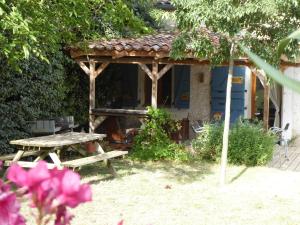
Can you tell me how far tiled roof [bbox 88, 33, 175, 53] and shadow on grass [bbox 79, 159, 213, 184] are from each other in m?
2.40

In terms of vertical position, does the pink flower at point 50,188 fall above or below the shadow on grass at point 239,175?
above

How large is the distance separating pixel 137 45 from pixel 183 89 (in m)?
3.60

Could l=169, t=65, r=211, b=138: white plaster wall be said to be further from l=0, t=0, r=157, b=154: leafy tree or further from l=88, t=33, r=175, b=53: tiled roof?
l=88, t=33, r=175, b=53: tiled roof

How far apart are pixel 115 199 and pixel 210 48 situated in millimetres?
2894

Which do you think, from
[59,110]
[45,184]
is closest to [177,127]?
[59,110]

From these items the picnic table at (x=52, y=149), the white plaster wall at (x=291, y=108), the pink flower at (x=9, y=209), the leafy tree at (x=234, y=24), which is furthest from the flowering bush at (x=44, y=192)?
the white plaster wall at (x=291, y=108)

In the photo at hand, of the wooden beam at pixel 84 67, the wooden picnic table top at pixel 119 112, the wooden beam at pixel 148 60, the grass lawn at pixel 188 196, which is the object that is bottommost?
the grass lawn at pixel 188 196

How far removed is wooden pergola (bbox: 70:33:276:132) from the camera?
34.4ft

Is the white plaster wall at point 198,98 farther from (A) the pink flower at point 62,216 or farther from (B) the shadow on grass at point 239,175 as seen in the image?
(A) the pink flower at point 62,216

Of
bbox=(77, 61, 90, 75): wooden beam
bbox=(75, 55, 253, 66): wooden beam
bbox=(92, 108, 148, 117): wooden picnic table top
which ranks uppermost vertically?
bbox=(75, 55, 253, 66): wooden beam

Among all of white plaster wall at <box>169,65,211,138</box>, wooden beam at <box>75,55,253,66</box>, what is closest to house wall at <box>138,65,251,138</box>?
white plaster wall at <box>169,65,211,138</box>

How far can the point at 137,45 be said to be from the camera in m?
10.7

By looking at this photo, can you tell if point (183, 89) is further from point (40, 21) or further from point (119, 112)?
point (40, 21)

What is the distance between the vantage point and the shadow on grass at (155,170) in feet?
28.2
